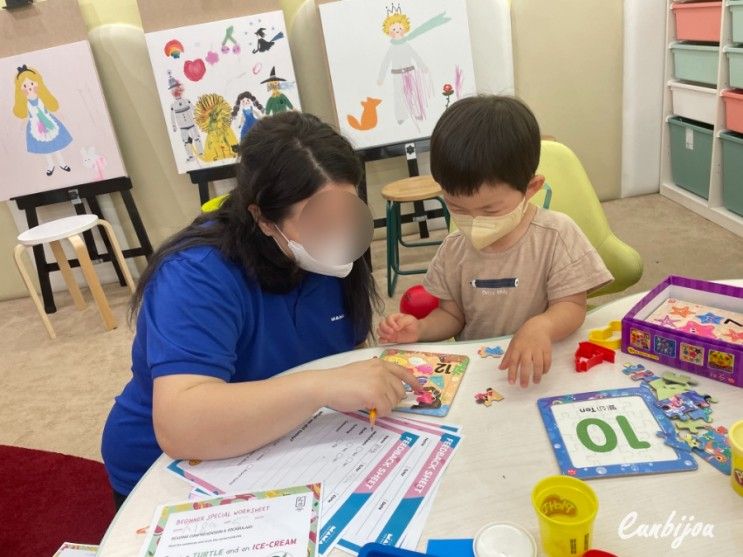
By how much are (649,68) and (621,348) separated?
2.90 meters

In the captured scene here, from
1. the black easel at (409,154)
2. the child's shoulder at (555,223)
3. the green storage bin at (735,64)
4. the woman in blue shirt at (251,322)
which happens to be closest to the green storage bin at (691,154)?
the green storage bin at (735,64)

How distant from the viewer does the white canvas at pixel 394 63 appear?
298 cm

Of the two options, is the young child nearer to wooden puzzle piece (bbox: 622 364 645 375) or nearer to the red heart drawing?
wooden puzzle piece (bbox: 622 364 645 375)

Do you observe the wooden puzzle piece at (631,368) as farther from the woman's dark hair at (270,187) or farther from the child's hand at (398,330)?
the woman's dark hair at (270,187)

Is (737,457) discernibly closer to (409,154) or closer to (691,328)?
(691,328)

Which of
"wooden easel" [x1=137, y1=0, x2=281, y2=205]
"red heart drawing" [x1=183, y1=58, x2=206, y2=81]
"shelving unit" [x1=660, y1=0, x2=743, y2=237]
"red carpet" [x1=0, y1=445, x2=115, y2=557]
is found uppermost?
"wooden easel" [x1=137, y1=0, x2=281, y2=205]

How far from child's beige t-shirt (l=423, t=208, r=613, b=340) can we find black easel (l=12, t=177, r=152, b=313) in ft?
8.03

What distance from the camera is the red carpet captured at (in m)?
1.54

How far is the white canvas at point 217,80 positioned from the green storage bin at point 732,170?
6.98ft

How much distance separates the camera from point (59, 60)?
118 inches

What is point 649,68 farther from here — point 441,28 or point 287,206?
point 287,206

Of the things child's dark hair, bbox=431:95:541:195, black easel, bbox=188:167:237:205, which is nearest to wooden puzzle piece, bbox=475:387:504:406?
child's dark hair, bbox=431:95:541:195

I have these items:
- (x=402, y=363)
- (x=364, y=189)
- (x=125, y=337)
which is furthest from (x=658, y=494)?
(x=125, y=337)

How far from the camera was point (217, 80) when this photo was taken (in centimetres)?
306
